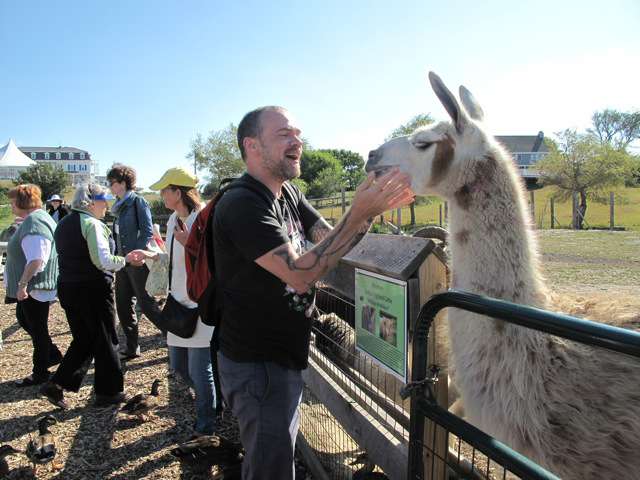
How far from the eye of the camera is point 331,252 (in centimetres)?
178

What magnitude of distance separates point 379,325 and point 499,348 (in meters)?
0.59

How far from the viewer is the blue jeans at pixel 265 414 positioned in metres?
1.98

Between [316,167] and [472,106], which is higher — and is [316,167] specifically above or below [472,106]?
above

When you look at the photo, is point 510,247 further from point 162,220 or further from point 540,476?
point 162,220

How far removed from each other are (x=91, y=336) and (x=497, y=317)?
14.9ft

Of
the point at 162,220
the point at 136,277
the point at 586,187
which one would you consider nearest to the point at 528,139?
the point at 586,187

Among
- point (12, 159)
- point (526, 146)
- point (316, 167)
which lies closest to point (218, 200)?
point (12, 159)

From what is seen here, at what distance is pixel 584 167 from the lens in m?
36.1

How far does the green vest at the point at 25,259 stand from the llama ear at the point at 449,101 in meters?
4.69

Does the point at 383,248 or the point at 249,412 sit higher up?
the point at 383,248

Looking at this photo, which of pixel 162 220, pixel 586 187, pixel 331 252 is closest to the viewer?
pixel 331 252

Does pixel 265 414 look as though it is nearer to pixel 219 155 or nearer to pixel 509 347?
pixel 509 347

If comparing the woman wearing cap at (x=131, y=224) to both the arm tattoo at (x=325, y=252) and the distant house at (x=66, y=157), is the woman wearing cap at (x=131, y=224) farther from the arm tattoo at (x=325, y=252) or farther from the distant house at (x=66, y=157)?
the distant house at (x=66, y=157)

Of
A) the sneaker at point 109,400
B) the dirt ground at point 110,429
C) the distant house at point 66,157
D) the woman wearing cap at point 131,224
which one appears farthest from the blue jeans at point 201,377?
the distant house at point 66,157
